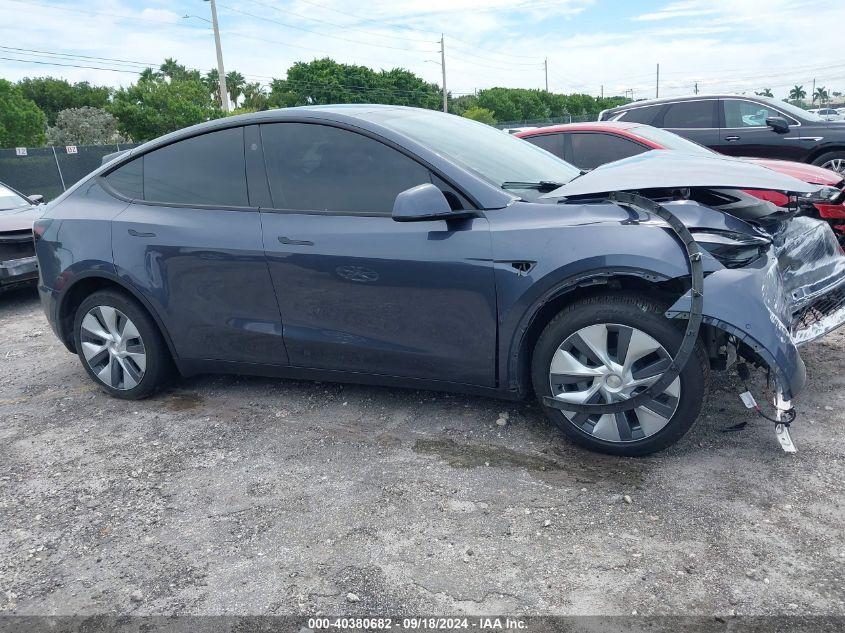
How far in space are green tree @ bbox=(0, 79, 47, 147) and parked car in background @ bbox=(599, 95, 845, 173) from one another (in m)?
45.2

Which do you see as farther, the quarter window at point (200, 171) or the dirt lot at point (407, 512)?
the quarter window at point (200, 171)

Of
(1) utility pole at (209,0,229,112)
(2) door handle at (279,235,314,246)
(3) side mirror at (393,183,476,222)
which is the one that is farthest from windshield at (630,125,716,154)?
(1) utility pole at (209,0,229,112)

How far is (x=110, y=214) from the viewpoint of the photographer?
4.19m

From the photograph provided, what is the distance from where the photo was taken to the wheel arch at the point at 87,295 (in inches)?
162

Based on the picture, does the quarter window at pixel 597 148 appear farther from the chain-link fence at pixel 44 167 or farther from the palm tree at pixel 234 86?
the palm tree at pixel 234 86

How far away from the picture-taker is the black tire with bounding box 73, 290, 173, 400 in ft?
13.6

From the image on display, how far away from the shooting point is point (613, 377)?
3.08 meters

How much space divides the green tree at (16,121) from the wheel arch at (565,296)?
49.0 metres

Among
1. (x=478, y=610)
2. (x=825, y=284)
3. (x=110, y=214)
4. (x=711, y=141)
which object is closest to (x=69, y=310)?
(x=110, y=214)

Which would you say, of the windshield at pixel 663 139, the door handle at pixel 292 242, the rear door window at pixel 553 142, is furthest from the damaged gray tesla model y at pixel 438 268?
the rear door window at pixel 553 142

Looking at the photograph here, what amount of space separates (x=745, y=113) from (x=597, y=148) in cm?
355

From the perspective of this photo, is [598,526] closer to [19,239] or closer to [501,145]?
[501,145]

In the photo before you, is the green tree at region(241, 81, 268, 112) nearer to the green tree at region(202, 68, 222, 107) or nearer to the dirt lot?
the green tree at region(202, 68, 222, 107)

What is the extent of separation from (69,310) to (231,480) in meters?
1.98
